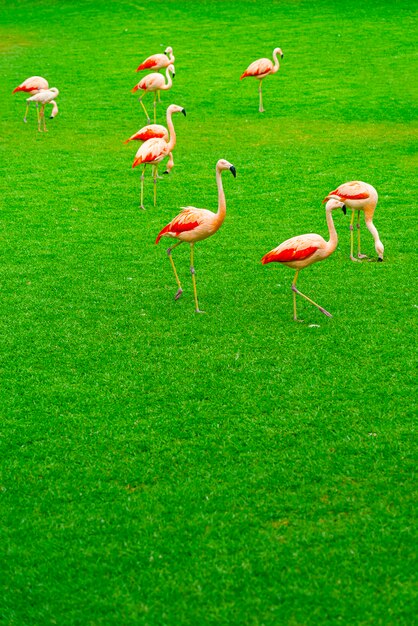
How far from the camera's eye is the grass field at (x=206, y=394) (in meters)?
4.33

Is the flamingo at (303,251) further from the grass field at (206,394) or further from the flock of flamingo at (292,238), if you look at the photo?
the grass field at (206,394)

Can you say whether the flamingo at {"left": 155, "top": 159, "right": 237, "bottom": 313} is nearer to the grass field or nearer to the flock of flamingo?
the flock of flamingo

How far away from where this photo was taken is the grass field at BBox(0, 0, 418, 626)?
14.2ft

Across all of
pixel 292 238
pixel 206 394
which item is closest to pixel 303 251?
pixel 292 238

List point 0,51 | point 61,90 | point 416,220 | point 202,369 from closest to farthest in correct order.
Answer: point 202,369, point 416,220, point 61,90, point 0,51

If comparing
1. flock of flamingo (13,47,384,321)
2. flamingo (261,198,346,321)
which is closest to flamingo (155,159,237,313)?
flock of flamingo (13,47,384,321)

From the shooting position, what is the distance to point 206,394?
638 cm

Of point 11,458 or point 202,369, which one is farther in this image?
point 202,369

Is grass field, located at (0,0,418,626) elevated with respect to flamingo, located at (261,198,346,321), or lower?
lower

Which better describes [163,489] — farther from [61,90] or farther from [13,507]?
[61,90]

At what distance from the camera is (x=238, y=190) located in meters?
12.5

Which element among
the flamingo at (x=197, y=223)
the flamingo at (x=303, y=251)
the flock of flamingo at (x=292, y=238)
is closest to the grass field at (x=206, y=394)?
→ the flock of flamingo at (x=292, y=238)

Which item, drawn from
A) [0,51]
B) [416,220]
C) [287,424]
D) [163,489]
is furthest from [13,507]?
[0,51]

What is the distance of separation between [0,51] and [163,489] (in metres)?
21.2
